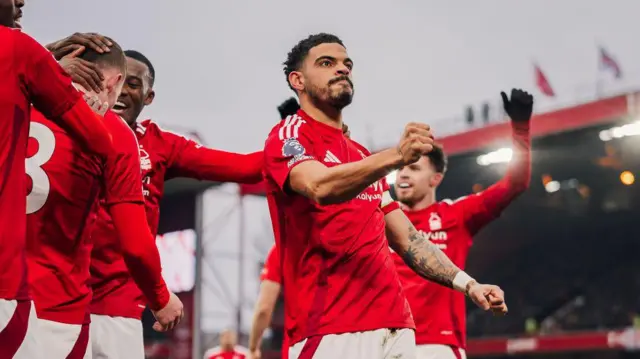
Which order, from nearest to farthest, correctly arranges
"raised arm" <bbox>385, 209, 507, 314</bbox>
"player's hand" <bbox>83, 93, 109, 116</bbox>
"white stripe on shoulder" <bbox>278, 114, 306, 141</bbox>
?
"player's hand" <bbox>83, 93, 109, 116</bbox>, "white stripe on shoulder" <bbox>278, 114, 306, 141</bbox>, "raised arm" <bbox>385, 209, 507, 314</bbox>

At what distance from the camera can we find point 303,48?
445 centimetres

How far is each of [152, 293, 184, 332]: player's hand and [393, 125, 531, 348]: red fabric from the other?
2.29 m

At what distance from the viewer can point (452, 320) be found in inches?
242

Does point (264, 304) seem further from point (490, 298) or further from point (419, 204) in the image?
point (490, 298)

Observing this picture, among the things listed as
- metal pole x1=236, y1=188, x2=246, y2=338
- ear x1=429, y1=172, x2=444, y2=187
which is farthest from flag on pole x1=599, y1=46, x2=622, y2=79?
ear x1=429, y1=172, x2=444, y2=187

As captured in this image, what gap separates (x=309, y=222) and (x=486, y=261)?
25.3 metres

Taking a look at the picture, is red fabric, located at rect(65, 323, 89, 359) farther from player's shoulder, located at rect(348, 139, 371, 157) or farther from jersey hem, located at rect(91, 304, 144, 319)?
player's shoulder, located at rect(348, 139, 371, 157)

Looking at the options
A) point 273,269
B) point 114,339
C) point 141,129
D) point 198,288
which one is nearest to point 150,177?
point 141,129

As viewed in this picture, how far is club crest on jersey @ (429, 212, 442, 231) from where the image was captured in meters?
6.45

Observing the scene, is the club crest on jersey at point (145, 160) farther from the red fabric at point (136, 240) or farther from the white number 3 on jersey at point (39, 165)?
the white number 3 on jersey at point (39, 165)

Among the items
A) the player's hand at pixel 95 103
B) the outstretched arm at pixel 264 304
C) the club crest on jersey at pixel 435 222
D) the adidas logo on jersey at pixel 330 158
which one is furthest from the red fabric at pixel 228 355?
the player's hand at pixel 95 103

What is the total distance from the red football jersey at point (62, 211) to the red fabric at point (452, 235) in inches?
112

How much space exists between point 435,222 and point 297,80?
7.84ft

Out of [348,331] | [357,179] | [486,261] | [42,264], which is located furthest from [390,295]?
[486,261]
